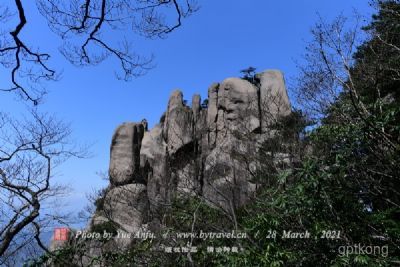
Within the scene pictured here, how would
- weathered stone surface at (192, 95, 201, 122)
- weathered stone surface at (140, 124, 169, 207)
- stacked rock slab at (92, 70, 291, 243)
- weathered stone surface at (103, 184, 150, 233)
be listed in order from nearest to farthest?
weathered stone surface at (103, 184, 150, 233), stacked rock slab at (92, 70, 291, 243), weathered stone surface at (140, 124, 169, 207), weathered stone surface at (192, 95, 201, 122)

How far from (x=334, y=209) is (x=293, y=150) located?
600 centimetres

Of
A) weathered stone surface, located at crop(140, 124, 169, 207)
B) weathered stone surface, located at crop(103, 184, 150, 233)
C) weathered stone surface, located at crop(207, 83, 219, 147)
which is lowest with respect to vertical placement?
Result: weathered stone surface, located at crop(103, 184, 150, 233)

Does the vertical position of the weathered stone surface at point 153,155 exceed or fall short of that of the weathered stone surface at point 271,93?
it falls short

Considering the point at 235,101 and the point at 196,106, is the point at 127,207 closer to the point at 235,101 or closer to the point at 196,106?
the point at 235,101

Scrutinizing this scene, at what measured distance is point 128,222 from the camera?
46.1ft

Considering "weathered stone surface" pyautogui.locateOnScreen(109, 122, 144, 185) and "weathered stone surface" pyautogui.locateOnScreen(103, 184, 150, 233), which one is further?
"weathered stone surface" pyautogui.locateOnScreen(109, 122, 144, 185)

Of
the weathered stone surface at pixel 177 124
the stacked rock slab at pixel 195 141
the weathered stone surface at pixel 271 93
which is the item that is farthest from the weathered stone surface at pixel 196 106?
the weathered stone surface at pixel 271 93

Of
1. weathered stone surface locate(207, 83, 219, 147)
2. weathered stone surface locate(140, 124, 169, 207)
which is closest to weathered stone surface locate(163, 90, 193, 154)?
weathered stone surface locate(140, 124, 169, 207)

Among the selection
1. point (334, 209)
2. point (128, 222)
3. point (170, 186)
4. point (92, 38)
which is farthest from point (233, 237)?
point (128, 222)

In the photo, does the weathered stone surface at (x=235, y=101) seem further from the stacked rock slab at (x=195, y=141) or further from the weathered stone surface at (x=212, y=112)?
the weathered stone surface at (x=212, y=112)

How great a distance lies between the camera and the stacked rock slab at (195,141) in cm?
1524

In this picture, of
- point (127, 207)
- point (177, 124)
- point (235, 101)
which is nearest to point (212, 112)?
point (235, 101)

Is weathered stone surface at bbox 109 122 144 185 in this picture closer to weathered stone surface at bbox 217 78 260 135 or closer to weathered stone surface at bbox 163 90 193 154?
weathered stone surface at bbox 163 90 193 154

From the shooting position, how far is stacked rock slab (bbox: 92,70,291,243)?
15.2 metres
